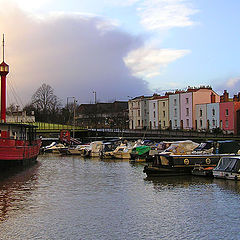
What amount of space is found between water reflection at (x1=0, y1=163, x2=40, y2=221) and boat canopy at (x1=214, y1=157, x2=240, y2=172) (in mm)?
15966

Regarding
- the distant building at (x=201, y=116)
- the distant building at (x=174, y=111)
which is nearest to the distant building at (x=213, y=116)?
the distant building at (x=201, y=116)

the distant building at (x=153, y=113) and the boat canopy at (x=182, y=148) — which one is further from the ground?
the distant building at (x=153, y=113)

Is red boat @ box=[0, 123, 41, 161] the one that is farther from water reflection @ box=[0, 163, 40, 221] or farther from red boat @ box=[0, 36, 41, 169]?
water reflection @ box=[0, 163, 40, 221]

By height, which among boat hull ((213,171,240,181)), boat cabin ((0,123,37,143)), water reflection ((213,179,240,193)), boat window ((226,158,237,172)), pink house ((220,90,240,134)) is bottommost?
water reflection ((213,179,240,193))

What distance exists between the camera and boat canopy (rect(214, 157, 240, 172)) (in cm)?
3569

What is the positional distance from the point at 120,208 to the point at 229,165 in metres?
13.2

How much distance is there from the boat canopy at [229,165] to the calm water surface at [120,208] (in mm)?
1190

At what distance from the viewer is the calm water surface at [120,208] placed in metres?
21.5

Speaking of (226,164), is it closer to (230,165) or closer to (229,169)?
(230,165)

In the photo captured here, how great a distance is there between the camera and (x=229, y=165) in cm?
3678

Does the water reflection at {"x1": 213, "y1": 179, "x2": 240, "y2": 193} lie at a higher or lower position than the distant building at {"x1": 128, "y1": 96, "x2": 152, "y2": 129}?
lower

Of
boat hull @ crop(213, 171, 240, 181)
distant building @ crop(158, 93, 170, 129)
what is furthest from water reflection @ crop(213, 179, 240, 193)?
distant building @ crop(158, 93, 170, 129)

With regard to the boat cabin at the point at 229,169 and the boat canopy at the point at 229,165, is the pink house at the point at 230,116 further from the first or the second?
the boat cabin at the point at 229,169

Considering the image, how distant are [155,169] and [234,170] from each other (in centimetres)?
810
